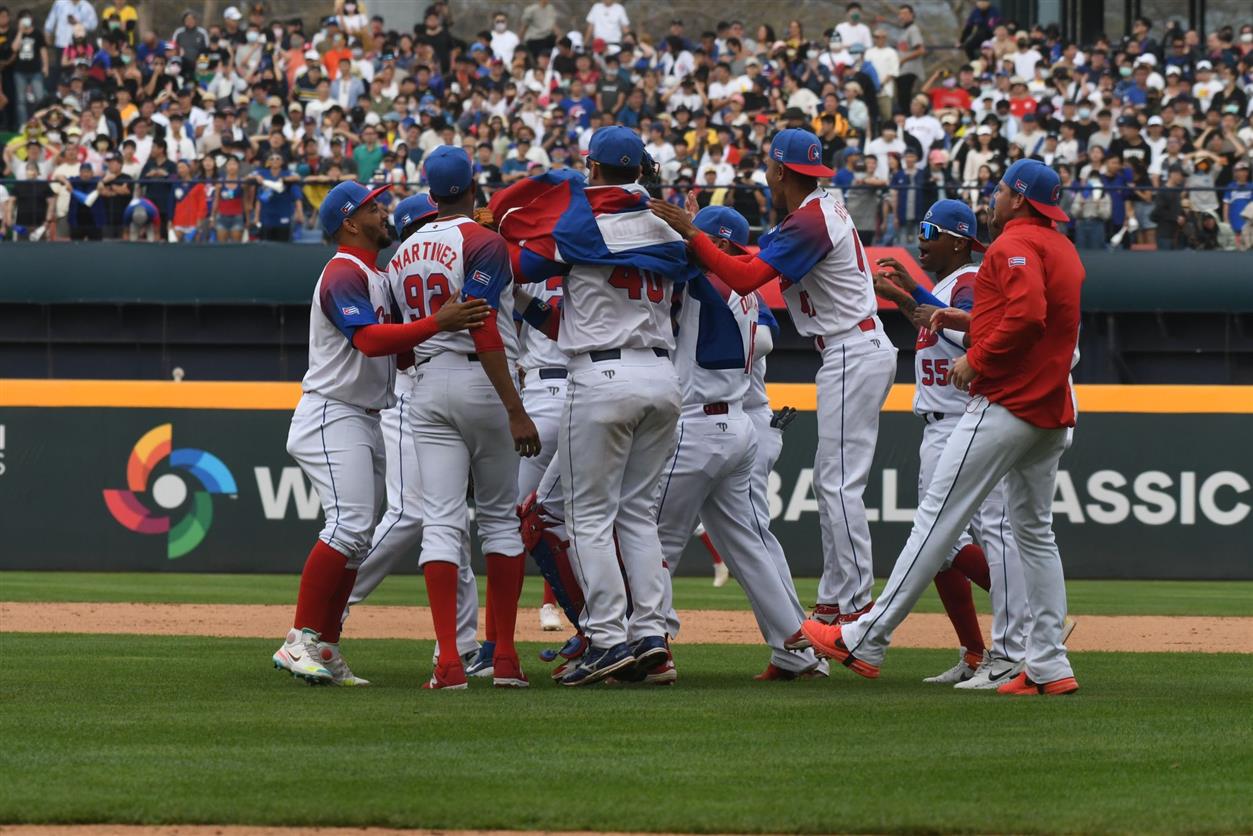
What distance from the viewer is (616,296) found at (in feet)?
23.1

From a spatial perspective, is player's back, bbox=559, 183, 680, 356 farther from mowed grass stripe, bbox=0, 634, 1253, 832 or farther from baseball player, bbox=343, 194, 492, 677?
mowed grass stripe, bbox=0, 634, 1253, 832

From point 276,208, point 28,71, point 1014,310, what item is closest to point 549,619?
point 1014,310

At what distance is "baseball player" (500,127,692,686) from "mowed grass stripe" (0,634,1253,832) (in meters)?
0.40

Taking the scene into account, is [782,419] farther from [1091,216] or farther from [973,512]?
[1091,216]

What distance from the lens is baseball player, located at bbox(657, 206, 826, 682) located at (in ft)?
25.1

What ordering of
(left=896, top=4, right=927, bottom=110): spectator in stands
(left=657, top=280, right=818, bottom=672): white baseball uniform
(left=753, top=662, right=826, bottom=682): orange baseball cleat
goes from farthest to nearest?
(left=896, top=4, right=927, bottom=110): spectator in stands → (left=753, top=662, right=826, bottom=682): orange baseball cleat → (left=657, top=280, right=818, bottom=672): white baseball uniform

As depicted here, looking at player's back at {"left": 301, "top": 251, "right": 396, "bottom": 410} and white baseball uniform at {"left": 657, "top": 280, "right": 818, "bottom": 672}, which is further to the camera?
white baseball uniform at {"left": 657, "top": 280, "right": 818, "bottom": 672}

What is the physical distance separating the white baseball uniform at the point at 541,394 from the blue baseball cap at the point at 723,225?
1083 millimetres

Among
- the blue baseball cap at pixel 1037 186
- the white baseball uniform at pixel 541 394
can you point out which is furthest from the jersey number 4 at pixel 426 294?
the blue baseball cap at pixel 1037 186

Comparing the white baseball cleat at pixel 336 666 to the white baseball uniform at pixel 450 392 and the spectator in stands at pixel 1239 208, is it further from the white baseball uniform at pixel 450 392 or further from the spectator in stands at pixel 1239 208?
the spectator in stands at pixel 1239 208

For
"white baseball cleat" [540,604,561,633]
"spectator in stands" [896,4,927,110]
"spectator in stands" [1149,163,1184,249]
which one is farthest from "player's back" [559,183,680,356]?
"spectator in stands" [896,4,927,110]

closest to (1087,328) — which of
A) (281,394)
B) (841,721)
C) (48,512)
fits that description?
(281,394)

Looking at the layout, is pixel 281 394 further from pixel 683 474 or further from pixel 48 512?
pixel 683 474

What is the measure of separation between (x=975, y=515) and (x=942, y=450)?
331mm
